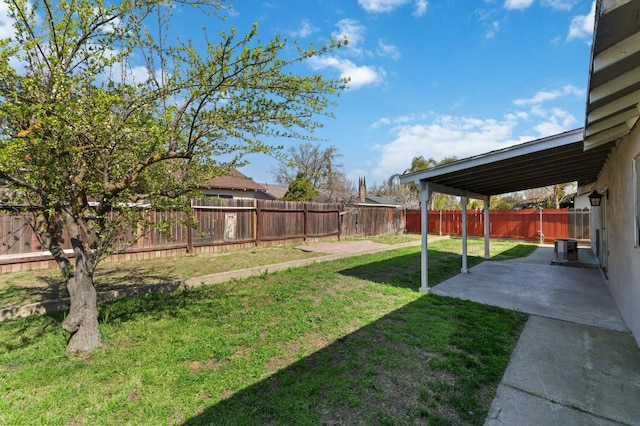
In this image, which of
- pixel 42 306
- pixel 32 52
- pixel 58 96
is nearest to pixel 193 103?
pixel 58 96

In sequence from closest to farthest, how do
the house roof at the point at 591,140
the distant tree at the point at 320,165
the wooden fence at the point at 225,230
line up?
1. the house roof at the point at 591,140
2. the wooden fence at the point at 225,230
3. the distant tree at the point at 320,165

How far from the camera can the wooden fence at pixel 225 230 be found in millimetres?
6281

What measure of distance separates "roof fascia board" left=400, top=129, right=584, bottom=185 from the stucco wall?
63 cm

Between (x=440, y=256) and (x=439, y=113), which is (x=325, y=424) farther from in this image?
(x=439, y=113)

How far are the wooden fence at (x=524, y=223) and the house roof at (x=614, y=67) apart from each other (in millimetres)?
13569

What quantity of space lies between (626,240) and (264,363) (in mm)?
4924

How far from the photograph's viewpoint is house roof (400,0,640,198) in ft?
6.10

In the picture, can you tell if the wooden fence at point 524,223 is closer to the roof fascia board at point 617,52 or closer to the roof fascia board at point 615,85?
the roof fascia board at point 615,85

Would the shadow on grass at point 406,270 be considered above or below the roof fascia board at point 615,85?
below

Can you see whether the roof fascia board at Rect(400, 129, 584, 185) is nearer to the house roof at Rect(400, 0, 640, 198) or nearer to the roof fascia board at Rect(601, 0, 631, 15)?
the house roof at Rect(400, 0, 640, 198)

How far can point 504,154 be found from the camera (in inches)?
200

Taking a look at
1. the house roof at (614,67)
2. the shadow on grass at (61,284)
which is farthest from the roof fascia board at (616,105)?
the shadow on grass at (61,284)

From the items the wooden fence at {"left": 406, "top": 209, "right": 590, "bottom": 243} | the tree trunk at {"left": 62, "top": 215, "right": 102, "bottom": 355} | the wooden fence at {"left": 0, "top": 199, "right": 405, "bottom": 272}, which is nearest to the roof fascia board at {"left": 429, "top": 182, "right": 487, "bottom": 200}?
the wooden fence at {"left": 0, "top": 199, "right": 405, "bottom": 272}

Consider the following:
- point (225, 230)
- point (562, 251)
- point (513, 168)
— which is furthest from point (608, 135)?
point (225, 230)
